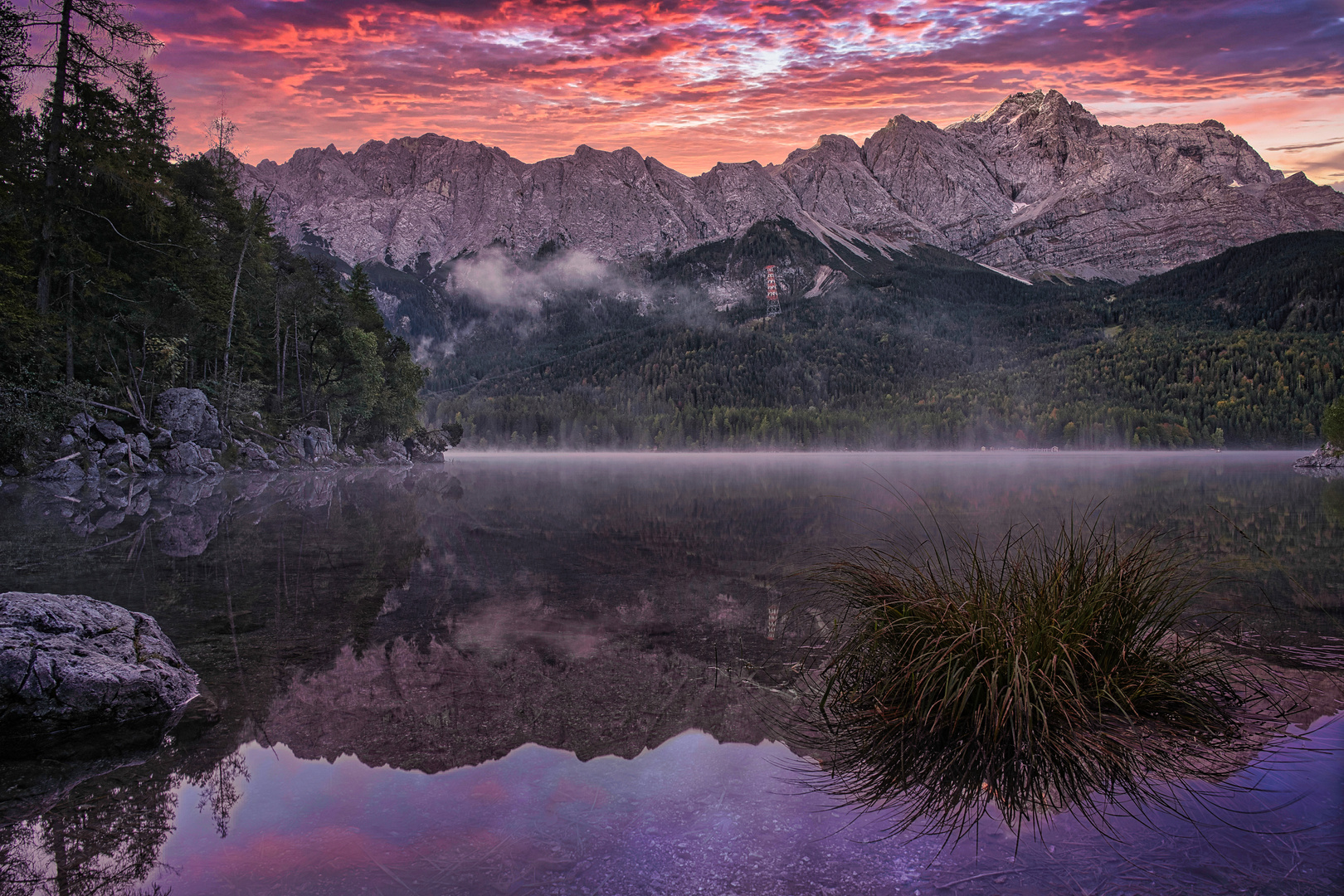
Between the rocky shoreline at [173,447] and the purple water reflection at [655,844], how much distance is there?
34.4 m

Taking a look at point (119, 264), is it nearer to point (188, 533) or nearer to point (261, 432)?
point (261, 432)

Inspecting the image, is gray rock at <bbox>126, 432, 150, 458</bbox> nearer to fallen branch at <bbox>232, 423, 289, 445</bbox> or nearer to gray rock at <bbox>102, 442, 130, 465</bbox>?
gray rock at <bbox>102, 442, 130, 465</bbox>

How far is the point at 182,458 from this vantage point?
3788 centimetres

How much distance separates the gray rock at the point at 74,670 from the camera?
20.4 feet

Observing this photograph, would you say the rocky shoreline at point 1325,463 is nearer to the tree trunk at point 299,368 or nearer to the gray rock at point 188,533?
the gray rock at point 188,533

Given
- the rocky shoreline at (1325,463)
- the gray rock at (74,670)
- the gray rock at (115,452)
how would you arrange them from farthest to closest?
the rocky shoreline at (1325,463)
the gray rock at (115,452)
the gray rock at (74,670)

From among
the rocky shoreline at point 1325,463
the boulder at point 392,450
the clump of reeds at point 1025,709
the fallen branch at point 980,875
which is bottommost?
the boulder at point 392,450

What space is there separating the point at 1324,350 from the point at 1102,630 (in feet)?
667

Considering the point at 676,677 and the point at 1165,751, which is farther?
the point at 676,677

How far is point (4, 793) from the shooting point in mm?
4938

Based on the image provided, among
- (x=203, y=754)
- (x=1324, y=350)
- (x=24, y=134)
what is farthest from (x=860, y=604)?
(x=1324, y=350)

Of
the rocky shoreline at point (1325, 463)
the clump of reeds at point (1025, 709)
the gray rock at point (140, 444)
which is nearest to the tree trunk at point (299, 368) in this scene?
the gray rock at point (140, 444)

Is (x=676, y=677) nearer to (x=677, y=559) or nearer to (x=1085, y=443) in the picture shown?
(x=677, y=559)

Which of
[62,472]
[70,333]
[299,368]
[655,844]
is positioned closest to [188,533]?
[655,844]
